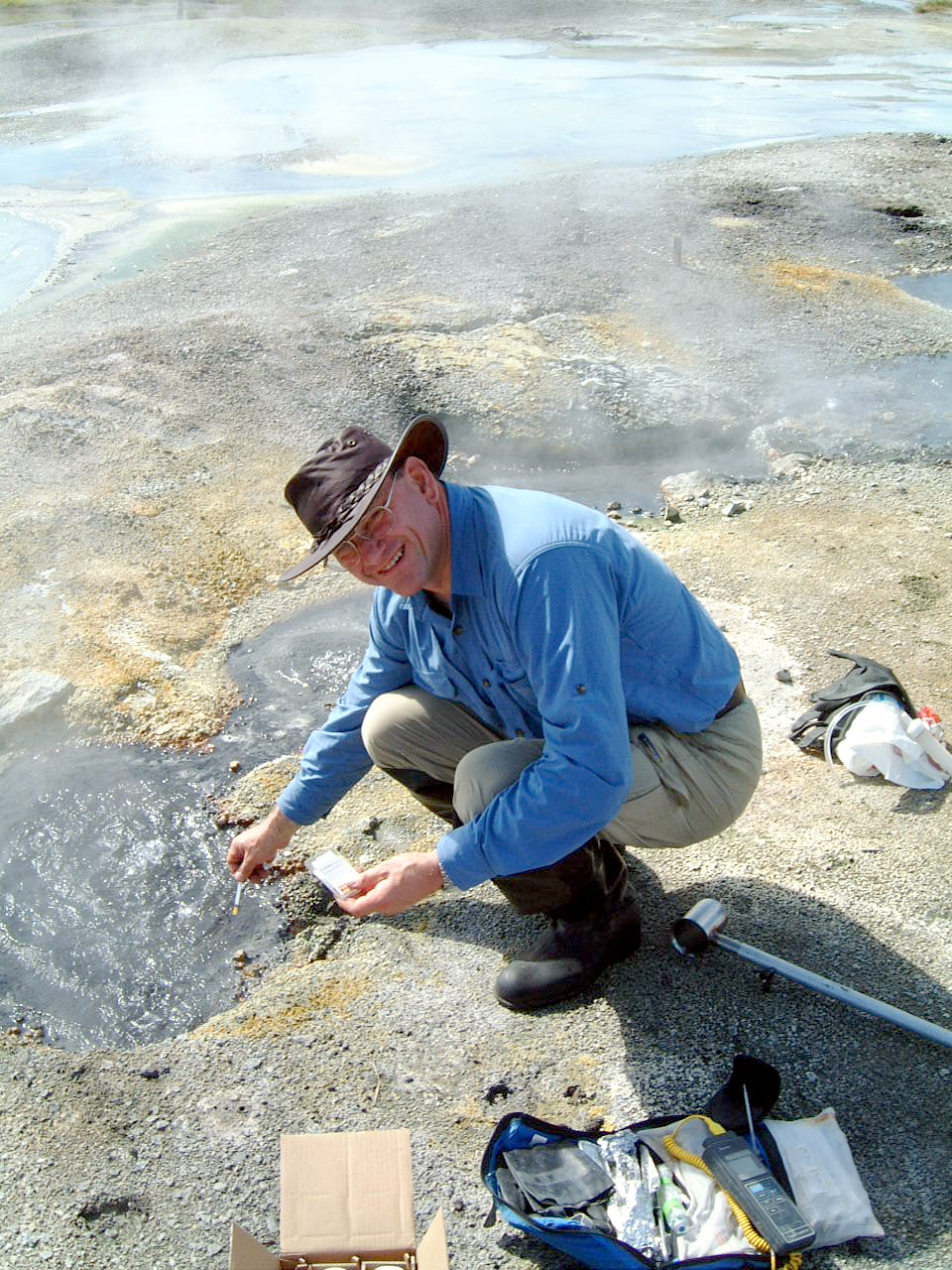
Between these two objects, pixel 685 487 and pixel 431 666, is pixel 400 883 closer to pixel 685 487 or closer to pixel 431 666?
pixel 431 666

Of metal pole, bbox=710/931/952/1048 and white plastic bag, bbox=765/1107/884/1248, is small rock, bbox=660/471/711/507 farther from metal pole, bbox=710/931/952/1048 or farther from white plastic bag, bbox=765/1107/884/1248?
white plastic bag, bbox=765/1107/884/1248

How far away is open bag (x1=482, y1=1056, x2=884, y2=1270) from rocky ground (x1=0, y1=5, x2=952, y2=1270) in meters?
0.10

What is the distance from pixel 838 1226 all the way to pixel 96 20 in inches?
826

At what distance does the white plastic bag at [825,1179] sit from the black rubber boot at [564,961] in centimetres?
54

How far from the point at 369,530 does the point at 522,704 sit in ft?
1.90

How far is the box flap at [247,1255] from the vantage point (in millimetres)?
1729

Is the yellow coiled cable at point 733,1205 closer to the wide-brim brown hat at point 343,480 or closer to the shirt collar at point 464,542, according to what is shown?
the shirt collar at point 464,542

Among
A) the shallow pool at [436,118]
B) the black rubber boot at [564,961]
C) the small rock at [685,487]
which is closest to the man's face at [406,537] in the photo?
the black rubber boot at [564,961]

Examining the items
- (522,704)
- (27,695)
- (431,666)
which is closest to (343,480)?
(431,666)

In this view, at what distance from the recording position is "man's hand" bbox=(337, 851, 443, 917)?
7.25ft

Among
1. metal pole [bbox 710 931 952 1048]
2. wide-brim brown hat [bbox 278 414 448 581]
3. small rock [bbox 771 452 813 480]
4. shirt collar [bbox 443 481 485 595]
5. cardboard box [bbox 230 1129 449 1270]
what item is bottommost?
small rock [bbox 771 452 813 480]

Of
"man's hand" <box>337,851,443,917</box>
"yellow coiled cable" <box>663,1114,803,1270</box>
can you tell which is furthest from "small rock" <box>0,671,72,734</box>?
"yellow coiled cable" <box>663,1114,803,1270</box>

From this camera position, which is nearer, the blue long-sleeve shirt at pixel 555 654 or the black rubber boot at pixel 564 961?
the blue long-sleeve shirt at pixel 555 654

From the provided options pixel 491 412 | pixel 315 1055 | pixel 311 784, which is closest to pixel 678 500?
pixel 491 412
